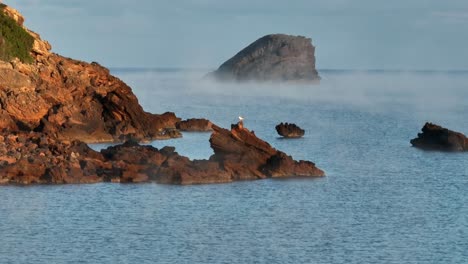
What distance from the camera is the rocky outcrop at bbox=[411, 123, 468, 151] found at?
4700 inches

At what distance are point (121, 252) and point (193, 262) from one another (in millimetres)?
4611

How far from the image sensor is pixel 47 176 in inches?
3489

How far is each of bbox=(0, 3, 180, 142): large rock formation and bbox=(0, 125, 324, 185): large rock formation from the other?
639 inches

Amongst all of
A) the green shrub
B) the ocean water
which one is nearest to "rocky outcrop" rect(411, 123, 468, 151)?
the ocean water

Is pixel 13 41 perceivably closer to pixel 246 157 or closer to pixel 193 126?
pixel 193 126

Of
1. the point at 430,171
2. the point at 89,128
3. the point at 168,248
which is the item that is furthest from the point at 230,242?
the point at 89,128

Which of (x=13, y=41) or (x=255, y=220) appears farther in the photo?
(x=13, y=41)

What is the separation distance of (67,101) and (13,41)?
25.9 ft

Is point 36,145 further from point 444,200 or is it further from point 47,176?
point 444,200

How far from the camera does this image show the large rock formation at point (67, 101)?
114 metres

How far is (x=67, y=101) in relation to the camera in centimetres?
12269

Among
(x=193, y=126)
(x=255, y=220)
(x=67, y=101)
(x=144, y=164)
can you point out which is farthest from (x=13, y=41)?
(x=255, y=220)

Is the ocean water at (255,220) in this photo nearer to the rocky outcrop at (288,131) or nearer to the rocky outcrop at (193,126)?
the rocky outcrop at (288,131)

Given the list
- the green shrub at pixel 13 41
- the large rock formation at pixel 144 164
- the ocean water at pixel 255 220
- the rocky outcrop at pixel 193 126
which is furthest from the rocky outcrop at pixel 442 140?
the green shrub at pixel 13 41
